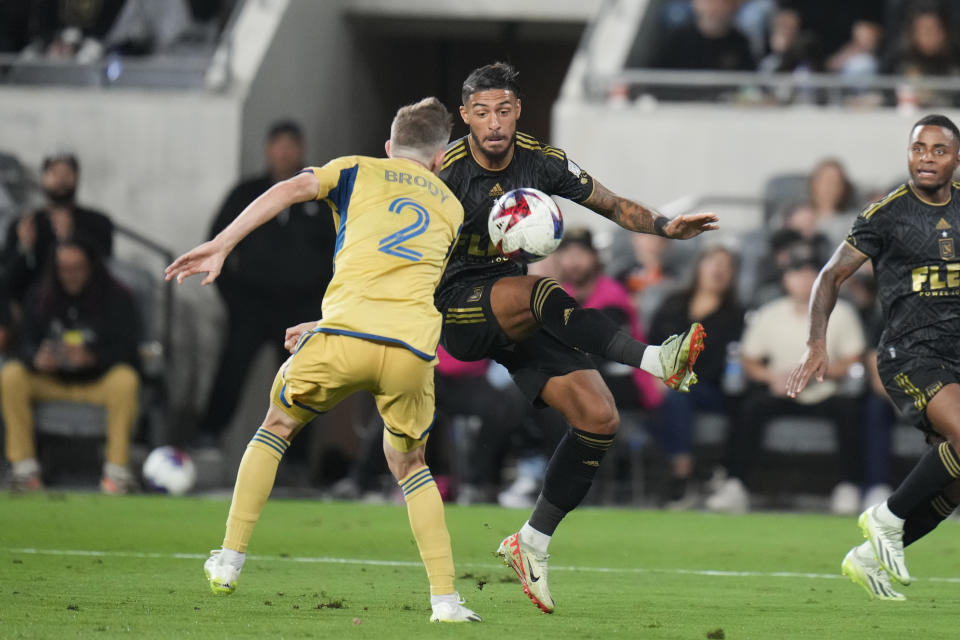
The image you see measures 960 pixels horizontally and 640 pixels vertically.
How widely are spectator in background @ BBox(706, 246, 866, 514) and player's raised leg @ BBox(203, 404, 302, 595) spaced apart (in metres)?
6.54

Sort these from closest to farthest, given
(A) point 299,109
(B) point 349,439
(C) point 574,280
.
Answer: (C) point 574,280 → (A) point 299,109 → (B) point 349,439

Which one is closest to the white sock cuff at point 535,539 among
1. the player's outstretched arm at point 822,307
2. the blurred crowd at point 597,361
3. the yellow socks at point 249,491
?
the yellow socks at point 249,491

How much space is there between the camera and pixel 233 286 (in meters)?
13.0

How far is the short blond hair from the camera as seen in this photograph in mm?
5707

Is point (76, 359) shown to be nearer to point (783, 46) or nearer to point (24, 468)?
point (24, 468)

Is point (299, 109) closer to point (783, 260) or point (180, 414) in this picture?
point (180, 414)

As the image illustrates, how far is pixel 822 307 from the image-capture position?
676 cm

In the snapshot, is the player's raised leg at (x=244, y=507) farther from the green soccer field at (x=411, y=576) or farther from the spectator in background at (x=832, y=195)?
the spectator in background at (x=832, y=195)

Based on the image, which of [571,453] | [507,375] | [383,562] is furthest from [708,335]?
[571,453]

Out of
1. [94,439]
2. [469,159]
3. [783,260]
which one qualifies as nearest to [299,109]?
[94,439]

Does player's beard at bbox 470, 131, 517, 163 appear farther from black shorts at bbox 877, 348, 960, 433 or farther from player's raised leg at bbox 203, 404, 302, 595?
black shorts at bbox 877, 348, 960, 433

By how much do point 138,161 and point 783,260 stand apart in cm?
605

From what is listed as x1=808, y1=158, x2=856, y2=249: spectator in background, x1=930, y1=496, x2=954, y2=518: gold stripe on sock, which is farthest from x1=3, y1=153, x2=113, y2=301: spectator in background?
x1=930, y1=496, x2=954, y2=518: gold stripe on sock

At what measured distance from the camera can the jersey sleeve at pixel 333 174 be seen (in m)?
5.46
